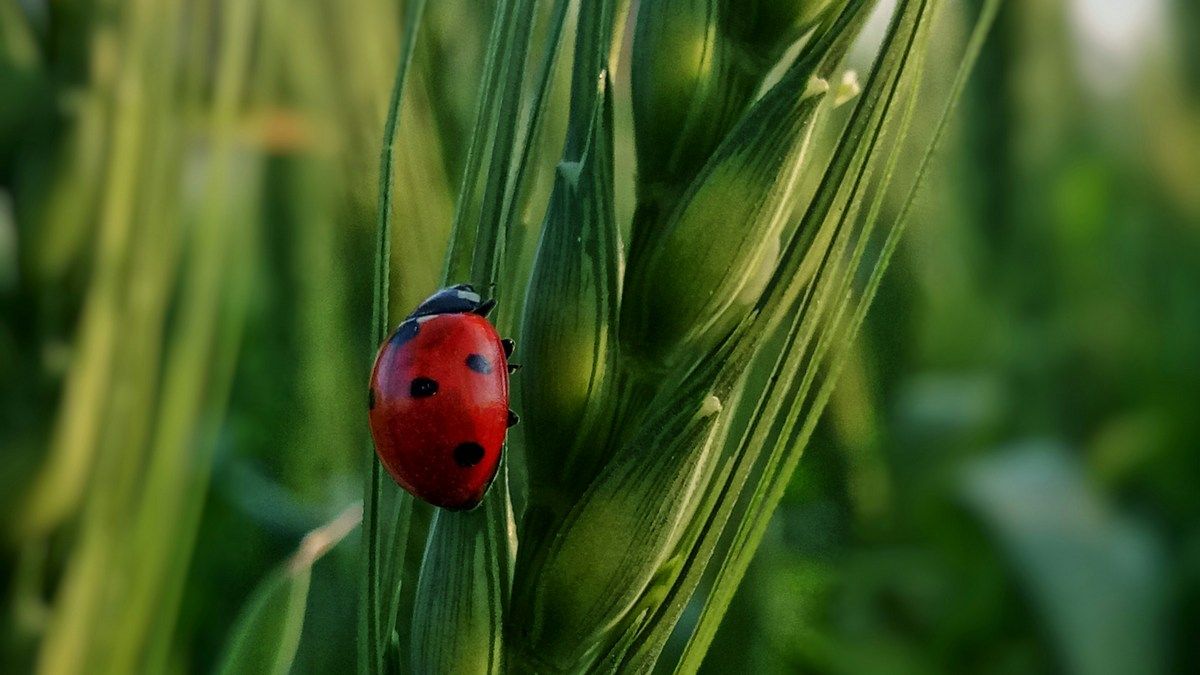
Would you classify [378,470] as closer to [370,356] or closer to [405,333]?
[370,356]

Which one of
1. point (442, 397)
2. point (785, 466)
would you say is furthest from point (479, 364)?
point (785, 466)

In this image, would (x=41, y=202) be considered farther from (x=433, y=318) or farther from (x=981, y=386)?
(x=981, y=386)

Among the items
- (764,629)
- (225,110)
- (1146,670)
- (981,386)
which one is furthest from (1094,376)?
(225,110)

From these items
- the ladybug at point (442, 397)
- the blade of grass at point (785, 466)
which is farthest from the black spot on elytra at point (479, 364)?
the blade of grass at point (785, 466)

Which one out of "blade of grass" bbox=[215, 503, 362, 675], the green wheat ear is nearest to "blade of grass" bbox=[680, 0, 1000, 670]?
the green wheat ear

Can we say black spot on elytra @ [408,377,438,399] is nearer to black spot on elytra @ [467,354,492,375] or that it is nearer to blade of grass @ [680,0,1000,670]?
black spot on elytra @ [467,354,492,375]

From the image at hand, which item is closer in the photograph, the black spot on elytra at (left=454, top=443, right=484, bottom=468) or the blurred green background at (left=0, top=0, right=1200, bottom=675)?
the black spot on elytra at (left=454, top=443, right=484, bottom=468)

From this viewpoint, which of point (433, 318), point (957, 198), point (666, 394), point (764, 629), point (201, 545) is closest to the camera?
point (666, 394)
